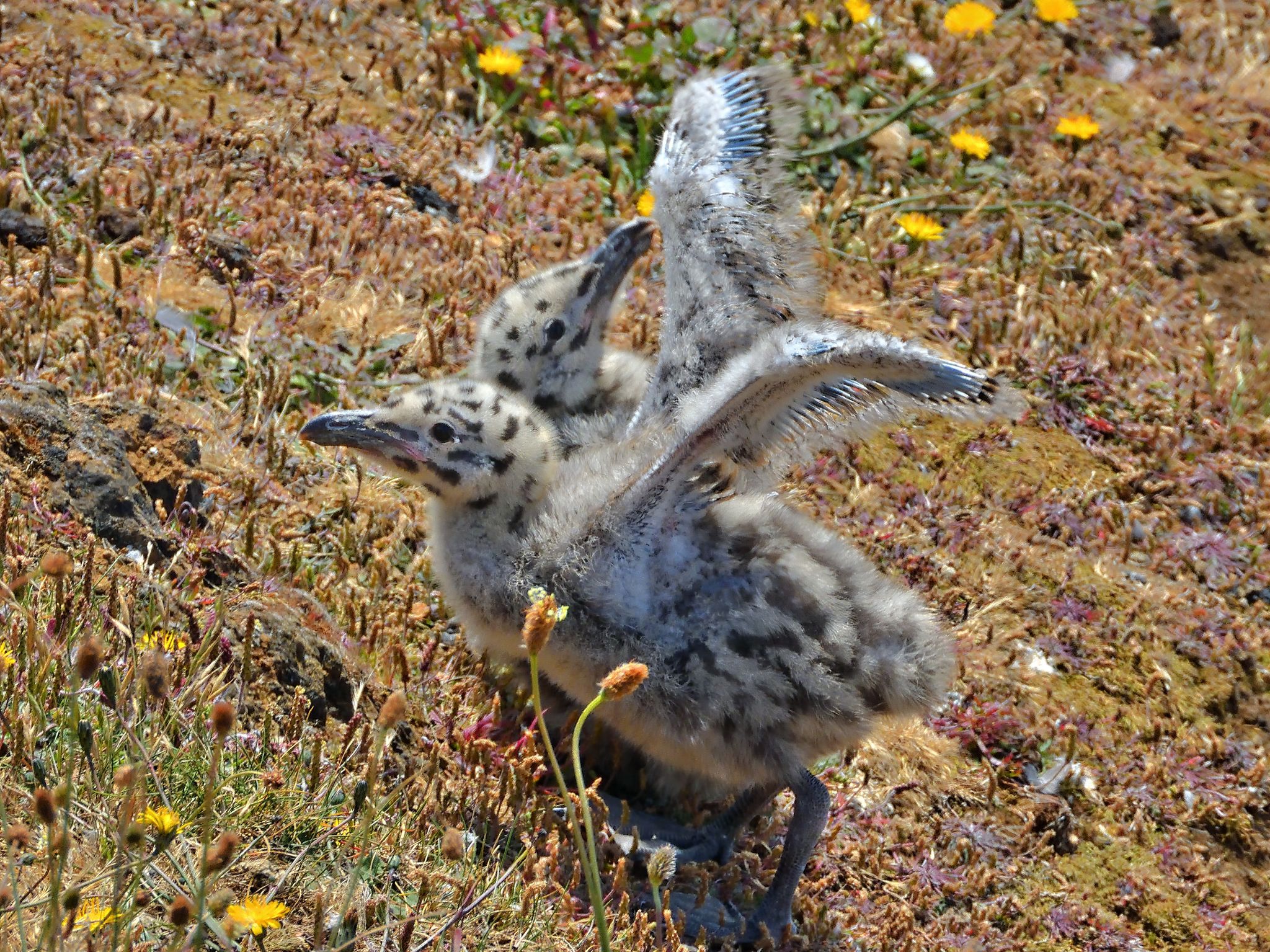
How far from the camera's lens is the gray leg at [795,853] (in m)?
4.69

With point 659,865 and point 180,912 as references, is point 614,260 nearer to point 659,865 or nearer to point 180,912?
point 659,865

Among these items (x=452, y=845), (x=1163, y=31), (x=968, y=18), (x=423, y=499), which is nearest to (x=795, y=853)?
(x=452, y=845)

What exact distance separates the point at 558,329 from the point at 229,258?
1.86 meters

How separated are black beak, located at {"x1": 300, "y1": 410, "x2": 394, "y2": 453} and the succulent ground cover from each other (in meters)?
0.54

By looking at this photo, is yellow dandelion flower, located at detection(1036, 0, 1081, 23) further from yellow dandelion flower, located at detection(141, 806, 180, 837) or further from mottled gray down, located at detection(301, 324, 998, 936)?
yellow dandelion flower, located at detection(141, 806, 180, 837)

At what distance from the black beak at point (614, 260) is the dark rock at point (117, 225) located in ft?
7.48

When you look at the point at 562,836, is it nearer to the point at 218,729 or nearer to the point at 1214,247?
the point at 218,729

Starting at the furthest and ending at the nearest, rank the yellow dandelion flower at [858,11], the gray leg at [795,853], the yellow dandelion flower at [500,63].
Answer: the yellow dandelion flower at [858,11] < the yellow dandelion flower at [500,63] < the gray leg at [795,853]

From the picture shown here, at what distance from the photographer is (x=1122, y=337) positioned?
743cm

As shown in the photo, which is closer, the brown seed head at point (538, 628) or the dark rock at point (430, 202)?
the brown seed head at point (538, 628)

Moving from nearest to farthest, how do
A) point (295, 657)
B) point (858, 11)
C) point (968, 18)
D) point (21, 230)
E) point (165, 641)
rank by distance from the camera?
1. point (165, 641)
2. point (295, 657)
3. point (21, 230)
4. point (858, 11)
5. point (968, 18)

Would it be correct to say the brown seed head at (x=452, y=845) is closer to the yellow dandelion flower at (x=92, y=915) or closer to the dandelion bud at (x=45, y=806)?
the yellow dandelion flower at (x=92, y=915)

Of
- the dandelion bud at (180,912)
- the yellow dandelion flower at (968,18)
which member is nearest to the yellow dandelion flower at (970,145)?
the yellow dandelion flower at (968,18)

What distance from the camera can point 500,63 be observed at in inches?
313
